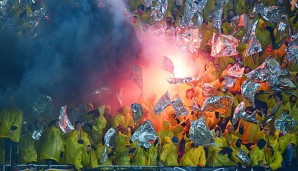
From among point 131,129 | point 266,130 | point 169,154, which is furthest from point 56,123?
point 266,130

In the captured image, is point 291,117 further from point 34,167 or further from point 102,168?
point 34,167

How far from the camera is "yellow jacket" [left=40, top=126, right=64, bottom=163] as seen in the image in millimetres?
7257

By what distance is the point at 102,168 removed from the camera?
708 cm

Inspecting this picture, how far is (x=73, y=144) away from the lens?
7.22 metres

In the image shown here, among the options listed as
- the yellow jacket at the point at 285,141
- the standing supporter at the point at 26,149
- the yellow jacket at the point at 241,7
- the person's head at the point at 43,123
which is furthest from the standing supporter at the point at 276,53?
the standing supporter at the point at 26,149

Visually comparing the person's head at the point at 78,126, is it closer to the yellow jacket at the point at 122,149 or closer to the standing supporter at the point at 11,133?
the yellow jacket at the point at 122,149

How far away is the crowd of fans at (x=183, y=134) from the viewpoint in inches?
277

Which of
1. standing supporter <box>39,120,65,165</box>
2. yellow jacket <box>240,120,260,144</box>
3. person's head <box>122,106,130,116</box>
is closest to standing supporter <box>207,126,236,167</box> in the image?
yellow jacket <box>240,120,260,144</box>

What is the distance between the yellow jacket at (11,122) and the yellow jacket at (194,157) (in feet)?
8.25

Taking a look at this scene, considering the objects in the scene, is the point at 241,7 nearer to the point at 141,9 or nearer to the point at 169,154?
the point at 141,9

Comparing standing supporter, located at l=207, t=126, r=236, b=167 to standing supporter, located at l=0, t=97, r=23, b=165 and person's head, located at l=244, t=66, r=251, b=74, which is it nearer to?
person's head, located at l=244, t=66, r=251, b=74

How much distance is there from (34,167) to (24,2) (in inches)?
118

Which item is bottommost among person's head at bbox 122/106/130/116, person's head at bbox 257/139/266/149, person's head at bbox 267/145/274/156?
person's head at bbox 267/145/274/156

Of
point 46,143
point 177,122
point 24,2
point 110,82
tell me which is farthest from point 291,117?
point 24,2
